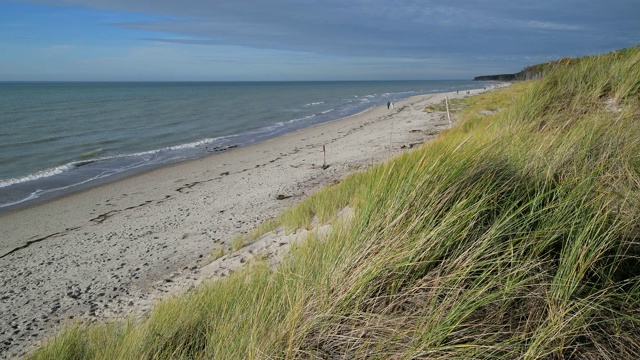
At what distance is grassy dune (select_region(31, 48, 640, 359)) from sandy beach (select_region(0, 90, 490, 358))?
8.21 feet

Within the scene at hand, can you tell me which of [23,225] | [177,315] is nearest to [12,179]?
[23,225]

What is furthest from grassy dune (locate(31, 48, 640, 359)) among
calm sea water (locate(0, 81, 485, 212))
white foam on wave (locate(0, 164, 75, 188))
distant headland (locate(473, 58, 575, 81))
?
white foam on wave (locate(0, 164, 75, 188))

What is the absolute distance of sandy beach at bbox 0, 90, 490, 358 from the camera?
234 inches

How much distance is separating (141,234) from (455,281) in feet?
26.5

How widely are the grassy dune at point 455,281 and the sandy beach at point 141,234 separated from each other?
2502 millimetres

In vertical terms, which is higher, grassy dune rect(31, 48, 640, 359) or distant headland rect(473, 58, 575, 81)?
distant headland rect(473, 58, 575, 81)

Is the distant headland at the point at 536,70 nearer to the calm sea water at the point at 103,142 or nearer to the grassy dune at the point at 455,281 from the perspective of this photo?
the grassy dune at the point at 455,281

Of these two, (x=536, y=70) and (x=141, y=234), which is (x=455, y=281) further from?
(x=536, y=70)

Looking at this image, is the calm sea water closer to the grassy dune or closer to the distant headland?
the grassy dune

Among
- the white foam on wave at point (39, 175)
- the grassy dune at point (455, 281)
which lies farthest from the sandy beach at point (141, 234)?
the white foam on wave at point (39, 175)

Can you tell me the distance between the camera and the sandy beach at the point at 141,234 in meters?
5.93

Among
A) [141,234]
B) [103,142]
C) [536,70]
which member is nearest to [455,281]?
[141,234]

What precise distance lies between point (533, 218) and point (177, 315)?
2.78m

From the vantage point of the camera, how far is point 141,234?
8.91 meters
